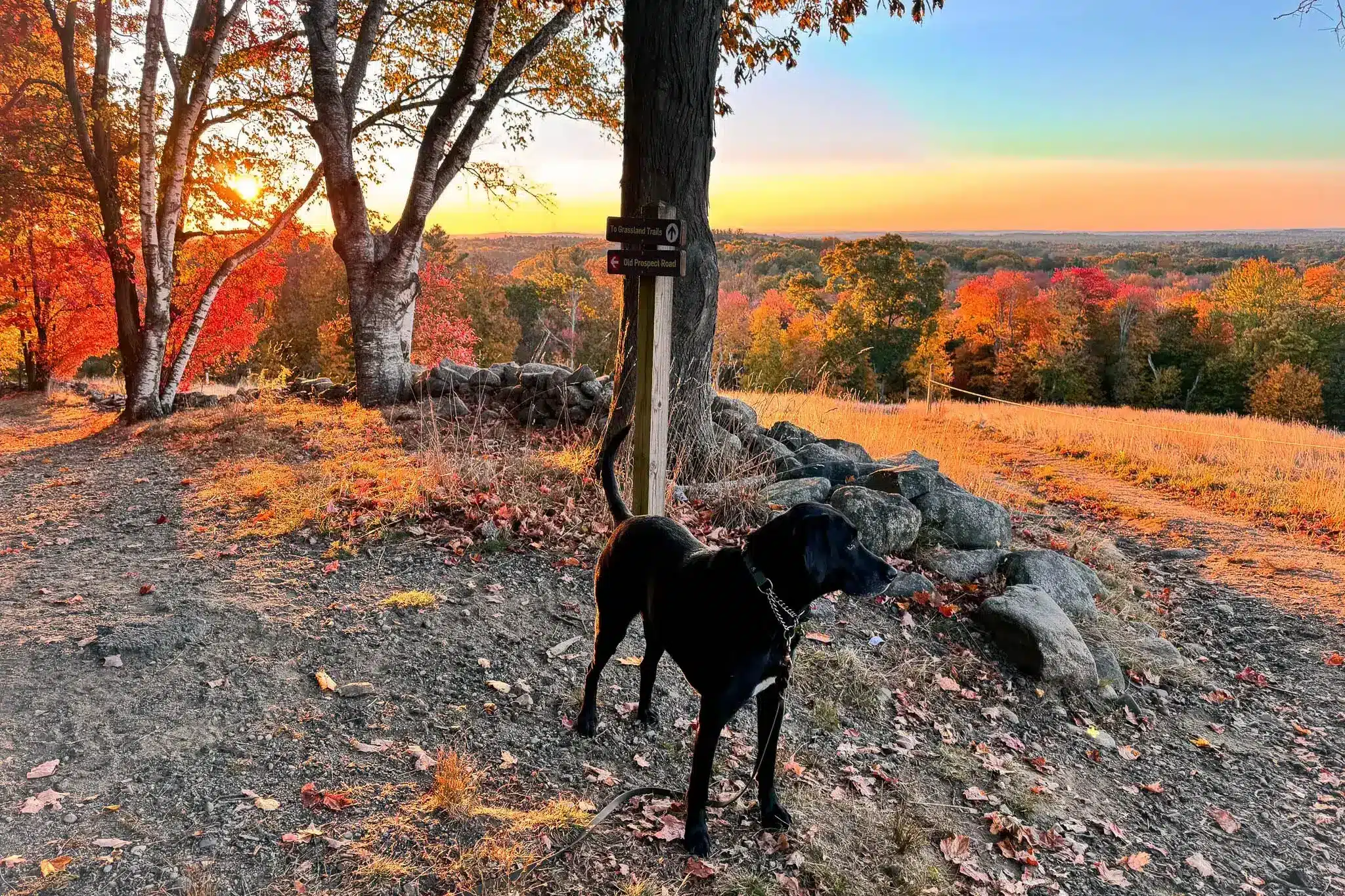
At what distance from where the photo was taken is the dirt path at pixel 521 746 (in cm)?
Result: 282

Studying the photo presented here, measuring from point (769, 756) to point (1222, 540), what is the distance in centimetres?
943

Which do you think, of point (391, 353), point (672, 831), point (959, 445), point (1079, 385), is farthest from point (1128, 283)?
point (672, 831)

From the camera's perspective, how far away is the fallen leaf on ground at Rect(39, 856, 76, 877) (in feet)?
8.24

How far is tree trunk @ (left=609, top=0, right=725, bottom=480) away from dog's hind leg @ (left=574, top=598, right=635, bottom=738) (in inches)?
119

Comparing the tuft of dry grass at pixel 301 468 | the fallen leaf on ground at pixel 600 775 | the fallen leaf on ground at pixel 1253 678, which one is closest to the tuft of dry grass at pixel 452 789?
the fallen leaf on ground at pixel 600 775

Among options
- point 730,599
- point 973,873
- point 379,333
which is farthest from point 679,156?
point 379,333

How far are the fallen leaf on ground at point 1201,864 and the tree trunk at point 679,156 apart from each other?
4283 mm

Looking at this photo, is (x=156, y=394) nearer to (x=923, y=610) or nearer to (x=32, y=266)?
(x=32, y=266)

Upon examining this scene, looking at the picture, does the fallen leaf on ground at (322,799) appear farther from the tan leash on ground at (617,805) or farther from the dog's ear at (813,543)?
the dog's ear at (813,543)

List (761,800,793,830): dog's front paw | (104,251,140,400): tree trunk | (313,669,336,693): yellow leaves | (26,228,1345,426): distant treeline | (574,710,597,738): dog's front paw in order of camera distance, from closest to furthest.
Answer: (761,800,793,830): dog's front paw → (574,710,597,738): dog's front paw → (313,669,336,693): yellow leaves → (104,251,140,400): tree trunk → (26,228,1345,426): distant treeline

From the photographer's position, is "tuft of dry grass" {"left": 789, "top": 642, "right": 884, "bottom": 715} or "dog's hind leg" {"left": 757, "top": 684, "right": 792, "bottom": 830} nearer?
"dog's hind leg" {"left": 757, "top": 684, "right": 792, "bottom": 830}

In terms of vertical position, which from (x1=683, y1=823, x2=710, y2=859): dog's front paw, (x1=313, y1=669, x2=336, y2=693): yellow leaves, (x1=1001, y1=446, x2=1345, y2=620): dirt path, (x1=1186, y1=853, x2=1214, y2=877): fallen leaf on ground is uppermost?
(x1=313, y1=669, x2=336, y2=693): yellow leaves

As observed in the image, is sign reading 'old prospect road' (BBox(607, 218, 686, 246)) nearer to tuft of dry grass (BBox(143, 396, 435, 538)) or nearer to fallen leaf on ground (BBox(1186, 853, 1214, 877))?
tuft of dry grass (BBox(143, 396, 435, 538))

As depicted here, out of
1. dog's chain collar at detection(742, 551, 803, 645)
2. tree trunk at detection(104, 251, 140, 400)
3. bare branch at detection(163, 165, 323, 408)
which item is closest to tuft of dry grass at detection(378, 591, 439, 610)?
dog's chain collar at detection(742, 551, 803, 645)
